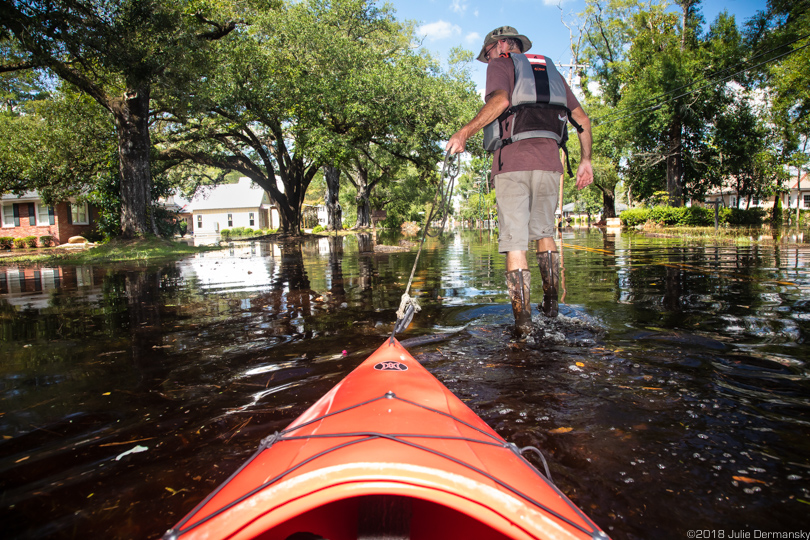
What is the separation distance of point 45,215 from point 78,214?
1.71 meters

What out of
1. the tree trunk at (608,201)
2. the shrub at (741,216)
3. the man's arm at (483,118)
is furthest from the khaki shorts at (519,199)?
the tree trunk at (608,201)

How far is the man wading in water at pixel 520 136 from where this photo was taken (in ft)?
11.1

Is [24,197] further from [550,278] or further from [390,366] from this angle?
[390,366]

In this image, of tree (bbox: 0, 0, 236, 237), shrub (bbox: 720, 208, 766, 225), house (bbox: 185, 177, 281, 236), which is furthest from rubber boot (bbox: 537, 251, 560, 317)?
house (bbox: 185, 177, 281, 236)

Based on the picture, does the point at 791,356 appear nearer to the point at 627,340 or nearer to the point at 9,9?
the point at 627,340

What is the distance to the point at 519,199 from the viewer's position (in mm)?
3617

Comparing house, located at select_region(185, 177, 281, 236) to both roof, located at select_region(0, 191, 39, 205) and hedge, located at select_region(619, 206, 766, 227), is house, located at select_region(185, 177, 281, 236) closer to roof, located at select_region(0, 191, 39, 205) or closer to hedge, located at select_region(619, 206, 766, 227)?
roof, located at select_region(0, 191, 39, 205)

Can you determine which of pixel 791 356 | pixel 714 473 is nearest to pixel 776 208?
pixel 791 356

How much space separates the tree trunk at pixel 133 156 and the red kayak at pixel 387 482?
18.0 m

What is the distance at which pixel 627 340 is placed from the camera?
319cm

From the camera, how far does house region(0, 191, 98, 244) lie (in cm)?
2766

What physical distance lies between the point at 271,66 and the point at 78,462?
21764 mm

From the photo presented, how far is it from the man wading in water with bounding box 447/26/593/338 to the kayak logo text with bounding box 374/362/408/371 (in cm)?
177

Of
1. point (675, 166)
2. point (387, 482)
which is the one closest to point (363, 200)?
point (675, 166)
